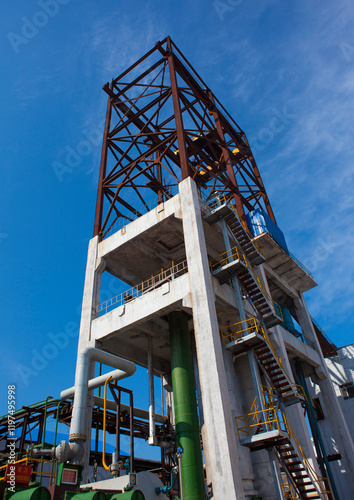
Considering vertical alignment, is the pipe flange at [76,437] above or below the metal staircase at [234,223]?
below

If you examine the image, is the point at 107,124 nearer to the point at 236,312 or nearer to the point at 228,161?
the point at 228,161

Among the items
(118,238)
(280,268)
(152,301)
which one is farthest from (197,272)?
(280,268)

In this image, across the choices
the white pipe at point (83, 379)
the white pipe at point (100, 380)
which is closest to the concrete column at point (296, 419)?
the white pipe at point (83, 379)

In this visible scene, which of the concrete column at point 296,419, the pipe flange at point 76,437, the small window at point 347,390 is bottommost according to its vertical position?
the pipe flange at point 76,437

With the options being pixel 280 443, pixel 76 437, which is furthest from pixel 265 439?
pixel 76 437

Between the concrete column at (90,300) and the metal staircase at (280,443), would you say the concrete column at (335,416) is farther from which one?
the concrete column at (90,300)

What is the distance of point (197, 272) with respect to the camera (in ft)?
63.1

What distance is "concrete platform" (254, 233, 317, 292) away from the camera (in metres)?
28.4

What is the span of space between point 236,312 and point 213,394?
681cm

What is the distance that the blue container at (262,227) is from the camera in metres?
28.8

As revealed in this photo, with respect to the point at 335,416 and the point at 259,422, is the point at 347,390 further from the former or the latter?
Answer: the point at 259,422

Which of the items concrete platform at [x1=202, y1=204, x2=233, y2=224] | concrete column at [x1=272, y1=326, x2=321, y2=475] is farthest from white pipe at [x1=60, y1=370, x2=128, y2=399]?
concrete column at [x1=272, y1=326, x2=321, y2=475]

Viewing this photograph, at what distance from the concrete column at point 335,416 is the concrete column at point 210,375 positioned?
45.4 feet

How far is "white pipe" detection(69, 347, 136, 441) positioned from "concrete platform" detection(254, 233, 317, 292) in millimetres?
13798
